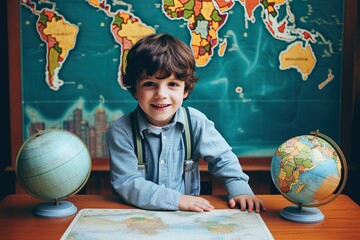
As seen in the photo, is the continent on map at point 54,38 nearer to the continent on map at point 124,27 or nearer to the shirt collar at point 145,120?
the continent on map at point 124,27

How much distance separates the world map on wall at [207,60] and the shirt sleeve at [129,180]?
3.80 ft

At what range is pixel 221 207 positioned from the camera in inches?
65.8

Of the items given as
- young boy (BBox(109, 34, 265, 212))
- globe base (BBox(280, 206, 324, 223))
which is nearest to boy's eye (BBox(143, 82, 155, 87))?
young boy (BBox(109, 34, 265, 212))

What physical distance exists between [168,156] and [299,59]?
4.75 feet

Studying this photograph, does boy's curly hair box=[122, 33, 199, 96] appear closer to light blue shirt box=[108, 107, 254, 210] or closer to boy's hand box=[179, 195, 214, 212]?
light blue shirt box=[108, 107, 254, 210]

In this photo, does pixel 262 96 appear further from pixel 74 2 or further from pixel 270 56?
→ pixel 74 2

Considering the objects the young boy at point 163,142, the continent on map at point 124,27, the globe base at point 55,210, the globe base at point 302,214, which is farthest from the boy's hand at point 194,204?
the continent on map at point 124,27

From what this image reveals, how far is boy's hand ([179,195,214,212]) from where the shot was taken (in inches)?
63.8

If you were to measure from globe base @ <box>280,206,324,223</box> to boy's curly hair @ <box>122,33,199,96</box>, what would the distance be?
646 millimetres

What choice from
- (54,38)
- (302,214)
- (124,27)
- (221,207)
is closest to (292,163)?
(302,214)

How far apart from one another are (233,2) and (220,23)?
0.16 meters

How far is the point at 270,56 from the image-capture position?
2.94 meters

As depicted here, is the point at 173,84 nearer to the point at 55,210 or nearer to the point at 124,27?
the point at 55,210

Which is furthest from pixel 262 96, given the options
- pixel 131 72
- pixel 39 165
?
pixel 39 165
